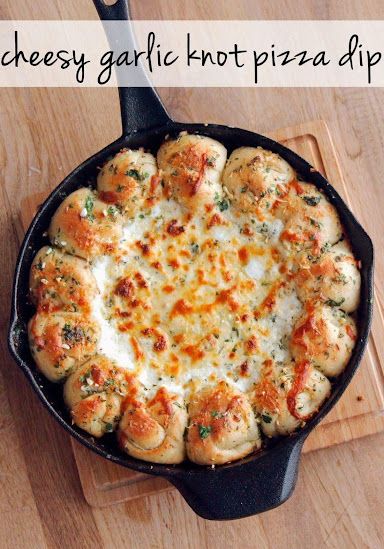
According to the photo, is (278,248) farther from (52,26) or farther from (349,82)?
(52,26)

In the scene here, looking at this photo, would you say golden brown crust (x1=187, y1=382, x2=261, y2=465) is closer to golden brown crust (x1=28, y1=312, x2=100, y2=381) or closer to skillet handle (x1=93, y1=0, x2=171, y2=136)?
golden brown crust (x1=28, y1=312, x2=100, y2=381)

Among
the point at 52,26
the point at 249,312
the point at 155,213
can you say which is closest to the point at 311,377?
the point at 249,312

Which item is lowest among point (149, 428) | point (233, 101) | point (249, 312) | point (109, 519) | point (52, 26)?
point (109, 519)

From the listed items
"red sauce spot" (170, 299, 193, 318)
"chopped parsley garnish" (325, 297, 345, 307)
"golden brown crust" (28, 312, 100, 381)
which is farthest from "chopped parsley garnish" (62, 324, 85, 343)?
"chopped parsley garnish" (325, 297, 345, 307)

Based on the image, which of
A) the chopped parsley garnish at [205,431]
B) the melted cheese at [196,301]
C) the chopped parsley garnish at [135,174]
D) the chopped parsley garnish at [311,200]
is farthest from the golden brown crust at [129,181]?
the chopped parsley garnish at [205,431]

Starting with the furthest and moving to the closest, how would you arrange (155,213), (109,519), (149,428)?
(109,519)
(155,213)
(149,428)

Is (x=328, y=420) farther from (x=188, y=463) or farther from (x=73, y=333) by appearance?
(x=73, y=333)
